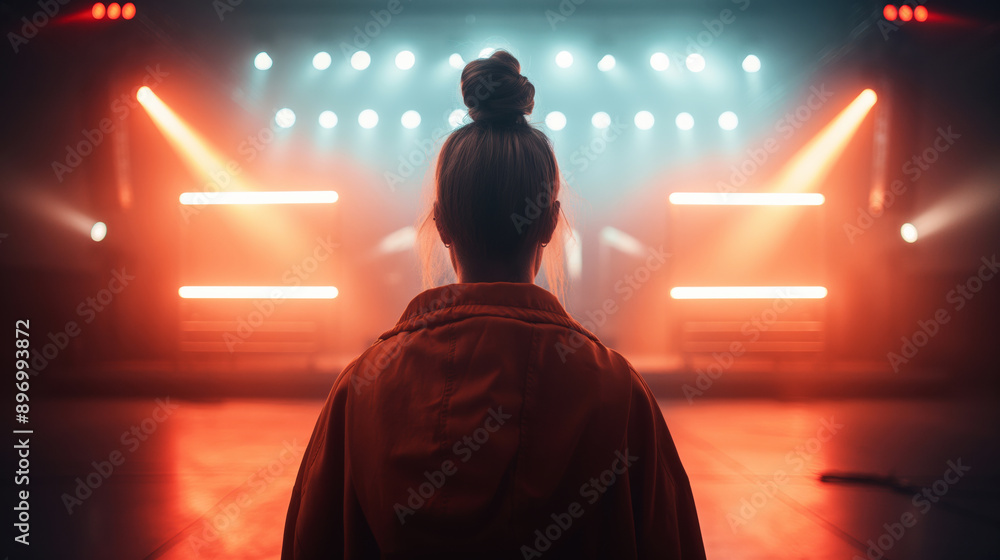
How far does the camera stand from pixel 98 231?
13.7ft

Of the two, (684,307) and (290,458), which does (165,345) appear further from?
(684,307)

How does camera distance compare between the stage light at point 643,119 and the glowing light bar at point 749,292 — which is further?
the stage light at point 643,119

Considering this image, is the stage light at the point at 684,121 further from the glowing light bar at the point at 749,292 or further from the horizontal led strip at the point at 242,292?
the horizontal led strip at the point at 242,292

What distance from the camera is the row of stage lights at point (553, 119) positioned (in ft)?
15.4

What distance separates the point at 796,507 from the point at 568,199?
1523mm

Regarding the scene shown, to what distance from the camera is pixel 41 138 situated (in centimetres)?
365

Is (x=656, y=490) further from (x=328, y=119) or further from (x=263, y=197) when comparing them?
(x=328, y=119)
